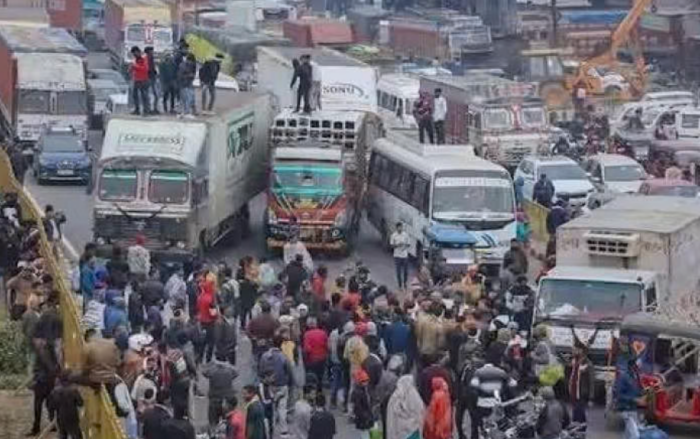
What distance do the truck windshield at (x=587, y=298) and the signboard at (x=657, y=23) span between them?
2252 inches

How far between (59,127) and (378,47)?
3153 centimetres

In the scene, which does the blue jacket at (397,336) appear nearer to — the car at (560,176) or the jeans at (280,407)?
the jeans at (280,407)

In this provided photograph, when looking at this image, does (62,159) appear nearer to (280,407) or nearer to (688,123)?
(688,123)

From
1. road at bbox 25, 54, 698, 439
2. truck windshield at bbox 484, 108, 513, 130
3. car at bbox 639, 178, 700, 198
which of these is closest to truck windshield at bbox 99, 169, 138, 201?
road at bbox 25, 54, 698, 439

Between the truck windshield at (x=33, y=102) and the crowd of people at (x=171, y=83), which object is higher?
the crowd of people at (x=171, y=83)

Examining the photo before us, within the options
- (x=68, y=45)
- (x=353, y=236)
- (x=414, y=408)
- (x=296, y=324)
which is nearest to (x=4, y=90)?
(x=68, y=45)

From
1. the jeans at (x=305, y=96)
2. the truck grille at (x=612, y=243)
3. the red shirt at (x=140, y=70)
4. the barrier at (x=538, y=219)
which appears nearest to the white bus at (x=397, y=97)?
the jeans at (x=305, y=96)

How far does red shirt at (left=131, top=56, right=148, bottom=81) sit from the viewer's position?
141ft

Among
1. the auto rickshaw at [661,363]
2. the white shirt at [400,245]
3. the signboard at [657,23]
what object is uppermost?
the auto rickshaw at [661,363]

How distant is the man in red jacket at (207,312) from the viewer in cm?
2927

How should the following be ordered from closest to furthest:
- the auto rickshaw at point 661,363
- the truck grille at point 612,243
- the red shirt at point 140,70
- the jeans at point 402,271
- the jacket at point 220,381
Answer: the jacket at point 220,381 → the auto rickshaw at point 661,363 → the truck grille at point 612,243 → the jeans at point 402,271 → the red shirt at point 140,70

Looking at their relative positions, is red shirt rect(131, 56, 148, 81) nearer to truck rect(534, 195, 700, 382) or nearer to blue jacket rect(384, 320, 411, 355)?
truck rect(534, 195, 700, 382)

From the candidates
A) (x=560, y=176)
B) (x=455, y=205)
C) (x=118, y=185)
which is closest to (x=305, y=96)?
(x=455, y=205)

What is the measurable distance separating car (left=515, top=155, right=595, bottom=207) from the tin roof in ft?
48.1
